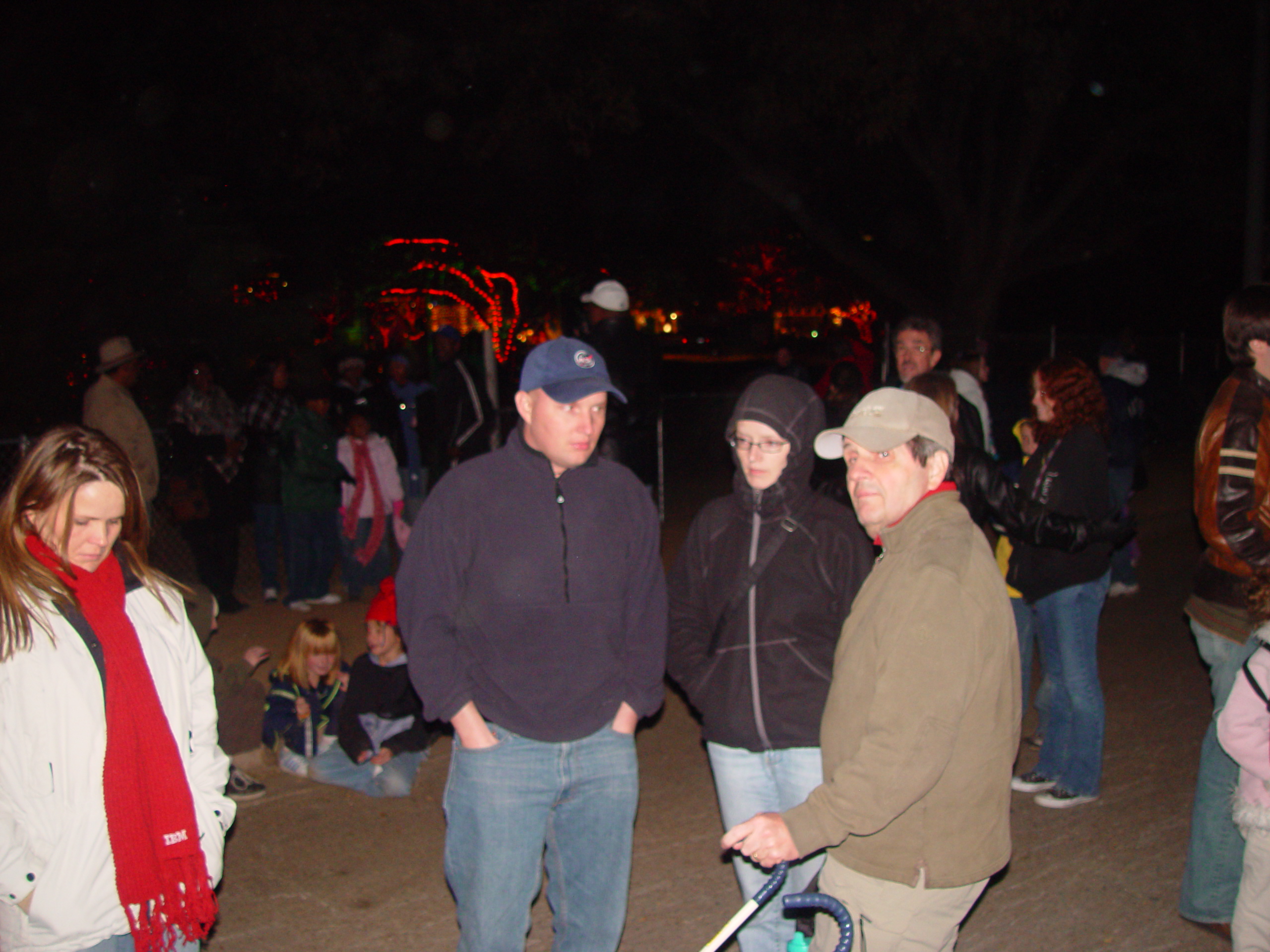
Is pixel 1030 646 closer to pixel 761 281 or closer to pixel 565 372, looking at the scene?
pixel 565 372

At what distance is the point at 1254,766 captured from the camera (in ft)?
10.8

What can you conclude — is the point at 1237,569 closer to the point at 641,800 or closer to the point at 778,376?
the point at 778,376

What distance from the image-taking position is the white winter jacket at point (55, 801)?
2600 millimetres

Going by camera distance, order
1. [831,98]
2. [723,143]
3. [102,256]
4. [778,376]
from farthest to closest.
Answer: [723,143] < [831,98] < [102,256] < [778,376]

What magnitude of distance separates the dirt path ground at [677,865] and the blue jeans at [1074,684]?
0.72 ft

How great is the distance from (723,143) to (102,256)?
880cm

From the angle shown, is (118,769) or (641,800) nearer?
(118,769)

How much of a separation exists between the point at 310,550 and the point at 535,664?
20.8 ft

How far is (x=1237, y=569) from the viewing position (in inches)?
158

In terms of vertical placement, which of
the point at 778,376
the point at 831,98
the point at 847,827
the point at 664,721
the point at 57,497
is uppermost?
the point at 831,98

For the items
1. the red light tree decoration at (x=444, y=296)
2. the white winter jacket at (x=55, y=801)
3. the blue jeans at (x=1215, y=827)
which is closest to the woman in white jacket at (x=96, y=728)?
the white winter jacket at (x=55, y=801)

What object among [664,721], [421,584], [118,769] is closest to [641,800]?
[664,721]

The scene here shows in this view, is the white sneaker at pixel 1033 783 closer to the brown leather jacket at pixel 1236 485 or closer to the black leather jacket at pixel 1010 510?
the black leather jacket at pixel 1010 510

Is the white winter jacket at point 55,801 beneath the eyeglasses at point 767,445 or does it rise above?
beneath
